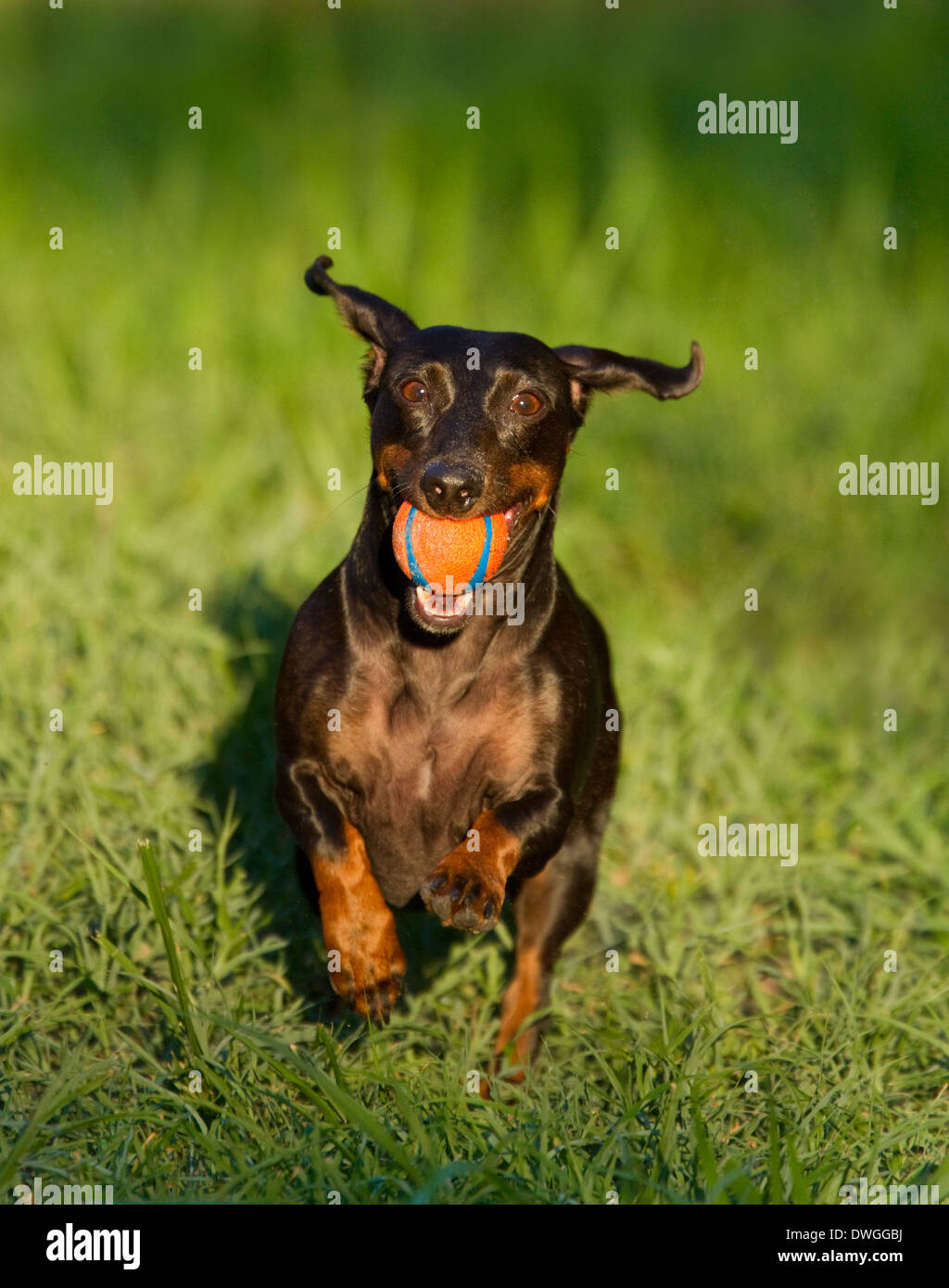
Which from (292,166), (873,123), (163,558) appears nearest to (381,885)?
(163,558)

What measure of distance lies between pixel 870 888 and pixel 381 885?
1723mm

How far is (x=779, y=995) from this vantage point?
4.60 meters

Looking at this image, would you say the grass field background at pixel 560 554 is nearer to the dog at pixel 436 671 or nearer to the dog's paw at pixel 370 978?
the dog's paw at pixel 370 978

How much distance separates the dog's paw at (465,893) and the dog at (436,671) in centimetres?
1

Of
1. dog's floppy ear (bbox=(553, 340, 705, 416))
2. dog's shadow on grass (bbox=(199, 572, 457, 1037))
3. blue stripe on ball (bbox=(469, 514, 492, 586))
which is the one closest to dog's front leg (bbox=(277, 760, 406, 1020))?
dog's shadow on grass (bbox=(199, 572, 457, 1037))

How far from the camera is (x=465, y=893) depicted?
3.45 meters

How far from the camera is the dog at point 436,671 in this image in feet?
11.9

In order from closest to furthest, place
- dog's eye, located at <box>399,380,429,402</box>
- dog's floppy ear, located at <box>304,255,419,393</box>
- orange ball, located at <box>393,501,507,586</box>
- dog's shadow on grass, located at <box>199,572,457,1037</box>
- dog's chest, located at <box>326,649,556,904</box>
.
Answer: orange ball, located at <box>393,501,507,586</box>, dog's eye, located at <box>399,380,429,402</box>, dog's chest, located at <box>326,649,556,904</box>, dog's floppy ear, located at <box>304,255,419,393</box>, dog's shadow on grass, located at <box>199,572,457,1037</box>

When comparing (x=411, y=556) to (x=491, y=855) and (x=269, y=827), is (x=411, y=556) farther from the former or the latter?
(x=269, y=827)

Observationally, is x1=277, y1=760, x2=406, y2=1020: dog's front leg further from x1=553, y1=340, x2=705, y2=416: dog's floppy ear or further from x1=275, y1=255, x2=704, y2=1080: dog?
x1=553, y1=340, x2=705, y2=416: dog's floppy ear

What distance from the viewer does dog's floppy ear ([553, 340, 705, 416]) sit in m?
4.04

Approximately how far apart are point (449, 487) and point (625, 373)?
0.74 m

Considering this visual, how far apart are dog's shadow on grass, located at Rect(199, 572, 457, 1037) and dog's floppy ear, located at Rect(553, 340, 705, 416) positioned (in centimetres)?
129

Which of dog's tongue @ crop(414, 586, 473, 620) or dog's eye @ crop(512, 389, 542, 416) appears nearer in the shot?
dog's tongue @ crop(414, 586, 473, 620)
